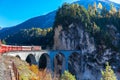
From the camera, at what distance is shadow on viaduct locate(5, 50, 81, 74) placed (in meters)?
81.6

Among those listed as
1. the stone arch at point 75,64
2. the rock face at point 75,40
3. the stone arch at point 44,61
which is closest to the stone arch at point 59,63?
the stone arch at point 75,64

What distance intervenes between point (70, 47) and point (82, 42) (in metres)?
4.14

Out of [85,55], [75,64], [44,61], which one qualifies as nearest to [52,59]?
[44,61]

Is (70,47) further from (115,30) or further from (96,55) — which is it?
(115,30)

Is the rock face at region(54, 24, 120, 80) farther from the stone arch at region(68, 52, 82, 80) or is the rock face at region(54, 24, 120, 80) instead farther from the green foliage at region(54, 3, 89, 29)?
the green foliage at region(54, 3, 89, 29)

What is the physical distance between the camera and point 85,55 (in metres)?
103

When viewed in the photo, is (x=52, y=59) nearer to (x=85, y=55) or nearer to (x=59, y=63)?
(x=59, y=63)

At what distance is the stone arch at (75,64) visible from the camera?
102 metres

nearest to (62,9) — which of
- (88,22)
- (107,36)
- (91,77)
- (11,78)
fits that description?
(88,22)

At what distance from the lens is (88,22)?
10531 cm

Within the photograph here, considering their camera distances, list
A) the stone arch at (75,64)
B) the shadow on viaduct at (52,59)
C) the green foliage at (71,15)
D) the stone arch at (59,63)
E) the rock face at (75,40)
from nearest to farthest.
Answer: the shadow on viaduct at (52,59), the stone arch at (59,63), the stone arch at (75,64), the rock face at (75,40), the green foliage at (71,15)

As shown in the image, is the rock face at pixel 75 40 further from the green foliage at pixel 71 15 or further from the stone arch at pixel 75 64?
the stone arch at pixel 75 64

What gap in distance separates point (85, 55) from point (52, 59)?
656 inches

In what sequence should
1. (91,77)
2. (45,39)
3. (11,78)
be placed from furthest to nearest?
(45,39), (91,77), (11,78)
